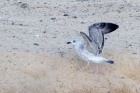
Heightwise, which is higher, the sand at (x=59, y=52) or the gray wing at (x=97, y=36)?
the gray wing at (x=97, y=36)

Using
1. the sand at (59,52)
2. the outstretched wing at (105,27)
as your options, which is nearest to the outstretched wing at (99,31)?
the outstretched wing at (105,27)

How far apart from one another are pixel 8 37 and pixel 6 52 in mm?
732

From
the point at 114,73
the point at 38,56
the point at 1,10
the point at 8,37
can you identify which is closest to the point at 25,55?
the point at 38,56

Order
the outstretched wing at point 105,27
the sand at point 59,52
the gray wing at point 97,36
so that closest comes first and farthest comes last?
1. the sand at point 59,52
2. the gray wing at point 97,36
3. the outstretched wing at point 105,27

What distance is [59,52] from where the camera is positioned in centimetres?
746

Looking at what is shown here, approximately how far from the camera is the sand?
6.87 metres

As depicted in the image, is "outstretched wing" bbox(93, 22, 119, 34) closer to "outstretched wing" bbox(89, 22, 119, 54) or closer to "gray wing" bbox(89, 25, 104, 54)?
"outstretched wing" bbox(89, 22, 119, 54)

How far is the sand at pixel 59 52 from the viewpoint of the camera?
6867 millimetres

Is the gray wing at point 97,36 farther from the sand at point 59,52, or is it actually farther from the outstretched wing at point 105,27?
the sand at point 59,52

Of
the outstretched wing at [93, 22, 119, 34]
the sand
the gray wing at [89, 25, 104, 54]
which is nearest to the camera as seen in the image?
the sand

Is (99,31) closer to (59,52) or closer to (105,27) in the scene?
(105,27)

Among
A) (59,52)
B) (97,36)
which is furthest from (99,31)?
(59,52)

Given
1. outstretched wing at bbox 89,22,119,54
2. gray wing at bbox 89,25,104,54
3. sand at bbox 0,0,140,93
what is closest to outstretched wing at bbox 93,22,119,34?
outstretched wing at bbox 89,22,119,54

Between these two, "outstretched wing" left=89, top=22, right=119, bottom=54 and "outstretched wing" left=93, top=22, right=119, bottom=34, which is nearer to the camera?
"outstretched wing" left=89, top=22, right=119, bottom=54
